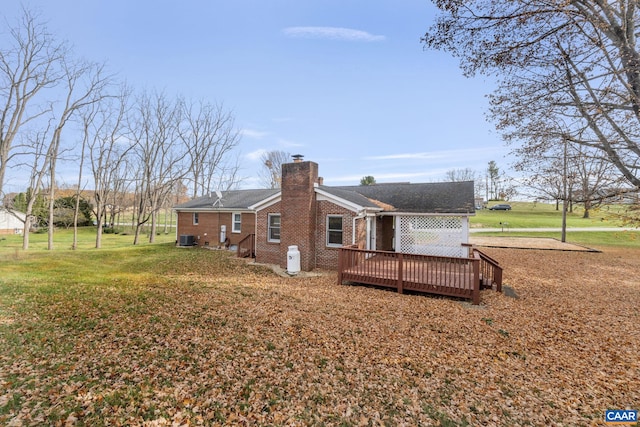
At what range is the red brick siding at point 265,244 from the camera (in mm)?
14148

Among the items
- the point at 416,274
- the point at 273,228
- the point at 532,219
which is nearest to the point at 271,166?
the point at 273,228

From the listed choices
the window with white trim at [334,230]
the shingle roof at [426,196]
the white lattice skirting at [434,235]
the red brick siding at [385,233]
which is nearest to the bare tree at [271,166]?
the shingle roof at [426,196]

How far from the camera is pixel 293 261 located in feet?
39.3

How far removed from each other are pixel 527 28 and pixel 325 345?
313 inches

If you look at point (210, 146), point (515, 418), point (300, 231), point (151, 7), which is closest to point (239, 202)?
point (300, 231)

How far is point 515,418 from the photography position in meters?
3.68

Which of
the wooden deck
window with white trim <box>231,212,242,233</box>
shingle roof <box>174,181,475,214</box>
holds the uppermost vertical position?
shingle roof <box>174,181,475,214</box>

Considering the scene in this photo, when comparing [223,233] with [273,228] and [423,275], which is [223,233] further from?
[423,275]

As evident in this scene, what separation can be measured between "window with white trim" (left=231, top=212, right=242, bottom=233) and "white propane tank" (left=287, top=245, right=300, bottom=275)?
8.28 meters

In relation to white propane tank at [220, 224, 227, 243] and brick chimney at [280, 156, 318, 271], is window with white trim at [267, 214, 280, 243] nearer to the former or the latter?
brick chimney at [280, 156, 318, 271]

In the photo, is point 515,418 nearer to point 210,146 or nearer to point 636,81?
point 636,81

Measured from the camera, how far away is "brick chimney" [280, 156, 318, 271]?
12.6 meters

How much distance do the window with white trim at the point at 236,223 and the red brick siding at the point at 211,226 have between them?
0.69ft

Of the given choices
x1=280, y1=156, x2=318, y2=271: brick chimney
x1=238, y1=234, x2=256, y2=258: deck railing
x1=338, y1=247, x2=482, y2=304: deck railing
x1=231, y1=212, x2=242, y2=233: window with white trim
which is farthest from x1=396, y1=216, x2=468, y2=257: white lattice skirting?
x1=231, y1=212, x2=242, y2=233: window with white trim
